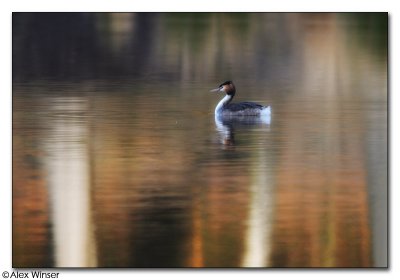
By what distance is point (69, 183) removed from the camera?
1159 centimetres

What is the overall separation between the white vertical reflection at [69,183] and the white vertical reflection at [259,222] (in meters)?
1.02

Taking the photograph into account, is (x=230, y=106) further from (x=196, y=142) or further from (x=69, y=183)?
(x=69, y=183)

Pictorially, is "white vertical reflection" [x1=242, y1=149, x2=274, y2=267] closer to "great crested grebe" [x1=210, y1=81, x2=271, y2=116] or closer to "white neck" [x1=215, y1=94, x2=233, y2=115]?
"great crested grebe" [x1=210, y1=81, x2=271, y2=116]

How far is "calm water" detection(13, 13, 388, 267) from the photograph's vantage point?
426 inches

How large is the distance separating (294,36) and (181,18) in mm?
1491

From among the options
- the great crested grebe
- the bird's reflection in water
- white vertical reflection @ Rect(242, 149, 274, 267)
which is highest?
the great crested grebe

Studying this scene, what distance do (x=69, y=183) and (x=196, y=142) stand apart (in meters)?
1.66

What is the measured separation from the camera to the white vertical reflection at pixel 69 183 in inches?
423

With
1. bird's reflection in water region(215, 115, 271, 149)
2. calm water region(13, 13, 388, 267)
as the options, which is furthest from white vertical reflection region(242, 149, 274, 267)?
bird's reflection in water region(215, 115, 271, 149)

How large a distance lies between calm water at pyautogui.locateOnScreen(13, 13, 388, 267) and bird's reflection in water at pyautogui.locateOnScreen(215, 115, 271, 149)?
0.03 meters

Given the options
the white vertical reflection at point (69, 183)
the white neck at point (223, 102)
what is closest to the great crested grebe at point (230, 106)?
the white neck at point (223, 102)

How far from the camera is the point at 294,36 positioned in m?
13.2

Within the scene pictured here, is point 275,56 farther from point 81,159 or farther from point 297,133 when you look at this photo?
point 81,159

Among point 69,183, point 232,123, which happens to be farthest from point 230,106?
point 69,183
